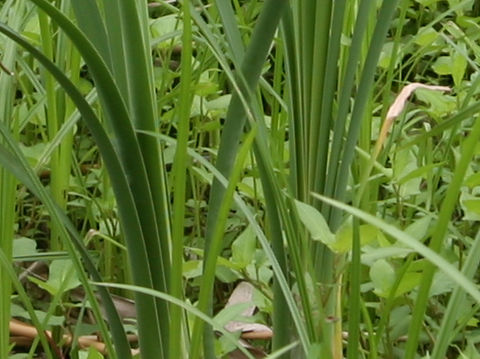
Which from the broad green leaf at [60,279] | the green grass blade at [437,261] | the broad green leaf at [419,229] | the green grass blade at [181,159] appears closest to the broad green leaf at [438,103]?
the broad green leaf at [419,229]

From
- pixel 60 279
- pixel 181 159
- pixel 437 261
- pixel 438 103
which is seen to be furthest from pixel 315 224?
pixel 438 103

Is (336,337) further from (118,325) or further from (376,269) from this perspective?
(118,325)

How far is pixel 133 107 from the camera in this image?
0.83 meters

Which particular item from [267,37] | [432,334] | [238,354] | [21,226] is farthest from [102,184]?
[267,37]

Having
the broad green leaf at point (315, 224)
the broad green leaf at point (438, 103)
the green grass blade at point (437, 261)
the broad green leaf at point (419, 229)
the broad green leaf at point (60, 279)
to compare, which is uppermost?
the green grass blade at point (437, 261)

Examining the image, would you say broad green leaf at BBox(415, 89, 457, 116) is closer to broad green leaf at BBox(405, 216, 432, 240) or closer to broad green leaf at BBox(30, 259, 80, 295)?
broad green leaf at BBox(405, 216, 432, 240)

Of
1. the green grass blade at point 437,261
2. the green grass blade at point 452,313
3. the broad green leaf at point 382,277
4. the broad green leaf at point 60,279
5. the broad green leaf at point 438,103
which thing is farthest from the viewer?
the broad green leaf at point 438,103

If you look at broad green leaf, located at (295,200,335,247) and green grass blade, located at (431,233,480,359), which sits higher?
broad green leaf, located at (295,200,335,247)

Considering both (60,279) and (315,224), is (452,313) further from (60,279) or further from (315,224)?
(60,279)

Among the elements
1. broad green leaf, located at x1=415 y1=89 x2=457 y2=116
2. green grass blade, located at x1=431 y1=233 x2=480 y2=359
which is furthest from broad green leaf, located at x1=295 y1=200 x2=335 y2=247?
broad green leaf, located at x1=415 y1=89 x2=457 y2=116

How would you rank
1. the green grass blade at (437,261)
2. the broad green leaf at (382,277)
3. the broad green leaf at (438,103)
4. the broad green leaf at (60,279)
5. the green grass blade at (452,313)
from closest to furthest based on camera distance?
the green grass blade at (437,261) → the green grass blade at (452,313) → the broad green leaf at (382,277) → the broad green leaf at (60,279) → the broad green leaf at (438,103)

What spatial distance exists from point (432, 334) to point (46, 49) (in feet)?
1.94

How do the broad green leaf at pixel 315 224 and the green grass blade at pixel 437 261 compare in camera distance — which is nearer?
the green grass blade at pixel 437 261

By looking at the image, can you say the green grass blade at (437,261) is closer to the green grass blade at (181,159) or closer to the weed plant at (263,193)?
the weed plant at (263,193)
